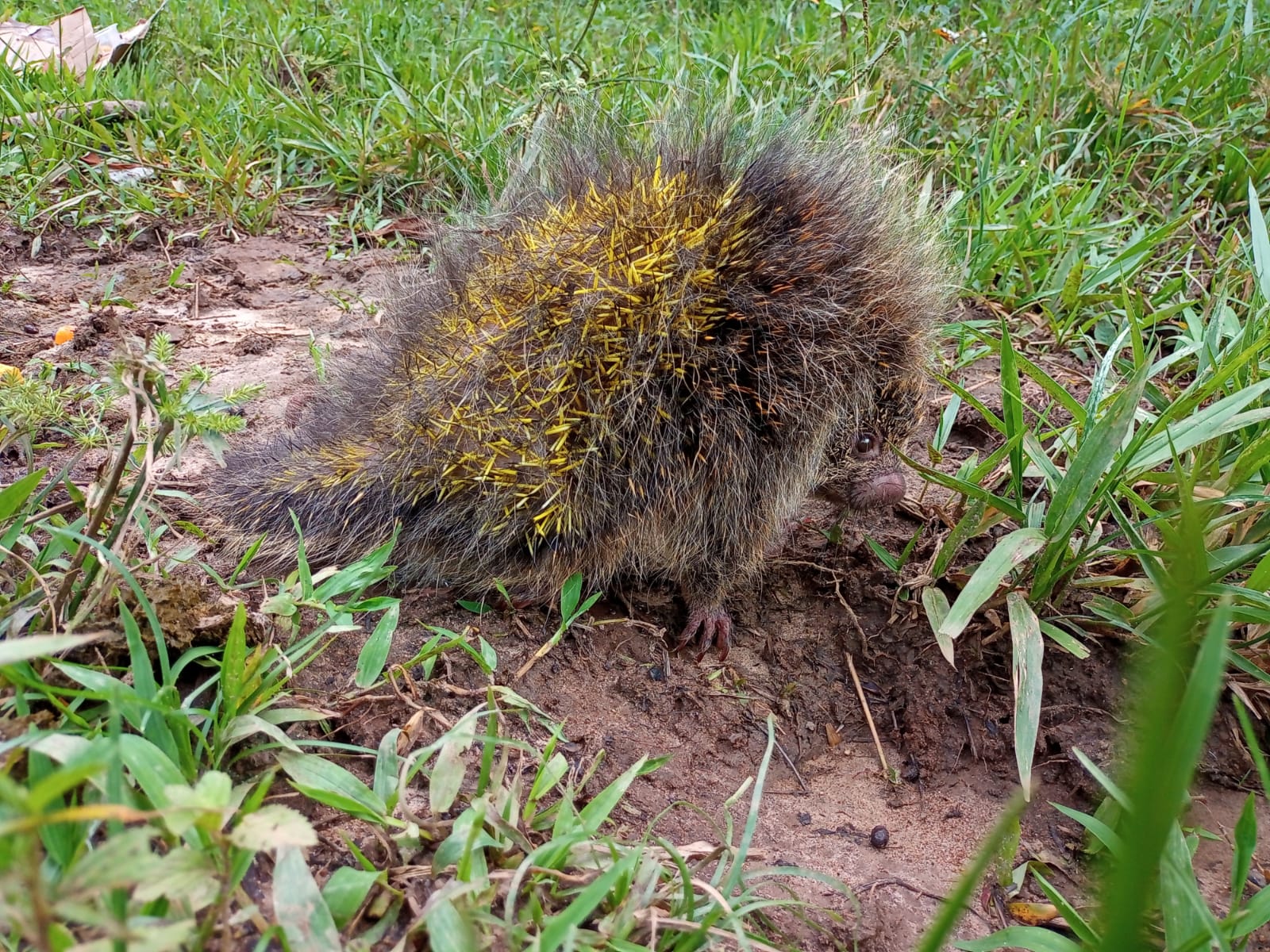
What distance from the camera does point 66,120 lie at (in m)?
4.25

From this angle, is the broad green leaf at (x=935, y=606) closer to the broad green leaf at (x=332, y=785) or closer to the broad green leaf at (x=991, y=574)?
the broad green leaf at (x=991, y=574)

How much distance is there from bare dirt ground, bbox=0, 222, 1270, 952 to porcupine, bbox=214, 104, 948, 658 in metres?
0.18

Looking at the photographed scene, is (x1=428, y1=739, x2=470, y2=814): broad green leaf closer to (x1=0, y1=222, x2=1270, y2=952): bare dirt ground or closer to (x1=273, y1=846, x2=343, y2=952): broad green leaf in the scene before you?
(x1=0, y1=222, x2=1270, y2=952): bare dirt ground

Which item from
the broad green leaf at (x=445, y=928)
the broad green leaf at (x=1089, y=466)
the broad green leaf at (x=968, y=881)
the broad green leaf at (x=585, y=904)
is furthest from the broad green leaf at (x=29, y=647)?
the broad green leaf at (x=1089, y=466)

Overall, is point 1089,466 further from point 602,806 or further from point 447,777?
point 447,777

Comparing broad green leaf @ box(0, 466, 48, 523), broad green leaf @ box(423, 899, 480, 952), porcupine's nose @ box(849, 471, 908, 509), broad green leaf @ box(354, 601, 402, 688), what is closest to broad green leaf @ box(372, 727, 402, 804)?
broad green leaf @ box(354, 601, 402, 688)

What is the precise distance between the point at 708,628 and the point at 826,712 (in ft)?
1.45

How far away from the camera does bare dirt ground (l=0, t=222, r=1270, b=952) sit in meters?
1.98

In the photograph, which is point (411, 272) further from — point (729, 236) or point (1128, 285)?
point (1128, 285)

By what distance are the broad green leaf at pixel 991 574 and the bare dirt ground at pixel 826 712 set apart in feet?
0.99

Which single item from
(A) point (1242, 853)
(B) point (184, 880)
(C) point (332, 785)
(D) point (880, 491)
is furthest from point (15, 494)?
(A) point (1242, 853)

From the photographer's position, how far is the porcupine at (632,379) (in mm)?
2256

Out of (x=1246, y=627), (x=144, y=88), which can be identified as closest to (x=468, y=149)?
(x=144, y=88)

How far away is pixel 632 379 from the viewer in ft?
7.34
